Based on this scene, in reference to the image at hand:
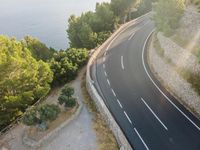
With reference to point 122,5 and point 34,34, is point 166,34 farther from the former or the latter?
point 34,34

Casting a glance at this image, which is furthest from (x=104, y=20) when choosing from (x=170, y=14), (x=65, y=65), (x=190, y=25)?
(x=190, y=25)

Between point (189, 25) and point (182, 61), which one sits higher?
point (189, 25)

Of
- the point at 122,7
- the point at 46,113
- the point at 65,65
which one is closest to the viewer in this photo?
the point at 46,113

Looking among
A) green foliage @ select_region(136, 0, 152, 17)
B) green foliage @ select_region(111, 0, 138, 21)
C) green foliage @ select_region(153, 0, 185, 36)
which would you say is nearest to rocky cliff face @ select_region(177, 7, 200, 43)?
green foliage @ select_region(153, 0, 185, 36)

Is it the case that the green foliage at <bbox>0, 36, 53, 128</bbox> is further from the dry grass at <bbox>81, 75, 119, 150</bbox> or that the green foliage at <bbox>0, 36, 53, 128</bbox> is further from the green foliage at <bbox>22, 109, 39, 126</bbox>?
the dry grass at <bbox>81, 75, 119, 150</bbox>

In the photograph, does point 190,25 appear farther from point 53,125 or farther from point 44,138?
point 44,138
